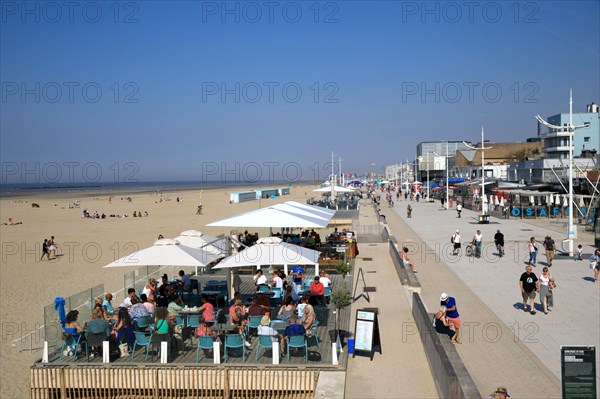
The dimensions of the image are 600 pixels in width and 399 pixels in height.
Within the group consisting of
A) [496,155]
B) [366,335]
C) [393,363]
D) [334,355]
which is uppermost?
[496,155]

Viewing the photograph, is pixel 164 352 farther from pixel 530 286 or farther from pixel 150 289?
pixel 530 286

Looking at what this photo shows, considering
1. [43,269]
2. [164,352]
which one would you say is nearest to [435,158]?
[43,269]

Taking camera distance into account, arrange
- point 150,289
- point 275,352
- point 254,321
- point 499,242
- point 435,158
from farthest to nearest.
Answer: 1. point 435,158
2. point 499,242
3. point 150,289
4. point 254,321
5. point 275,352

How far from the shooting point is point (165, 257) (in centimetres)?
1108

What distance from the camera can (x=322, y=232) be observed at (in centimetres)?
2955

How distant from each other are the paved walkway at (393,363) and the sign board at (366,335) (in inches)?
6.1

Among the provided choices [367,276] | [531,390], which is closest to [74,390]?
[531,390]

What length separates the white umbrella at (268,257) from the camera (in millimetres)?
10820

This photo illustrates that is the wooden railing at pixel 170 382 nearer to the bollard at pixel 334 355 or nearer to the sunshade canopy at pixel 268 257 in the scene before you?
the bollard at pixel 334 355

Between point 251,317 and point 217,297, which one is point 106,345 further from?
point 217,297

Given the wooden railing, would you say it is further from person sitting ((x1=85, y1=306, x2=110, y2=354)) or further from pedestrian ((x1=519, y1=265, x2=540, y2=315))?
pedestrian ((x1=519, y1=265, x2=540, y2=315))

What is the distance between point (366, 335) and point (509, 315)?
4.74 metres

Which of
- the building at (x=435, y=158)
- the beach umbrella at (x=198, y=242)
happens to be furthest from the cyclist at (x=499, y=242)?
the building at (x=435, y=158)

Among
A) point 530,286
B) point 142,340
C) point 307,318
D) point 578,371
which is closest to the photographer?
point 578,371
